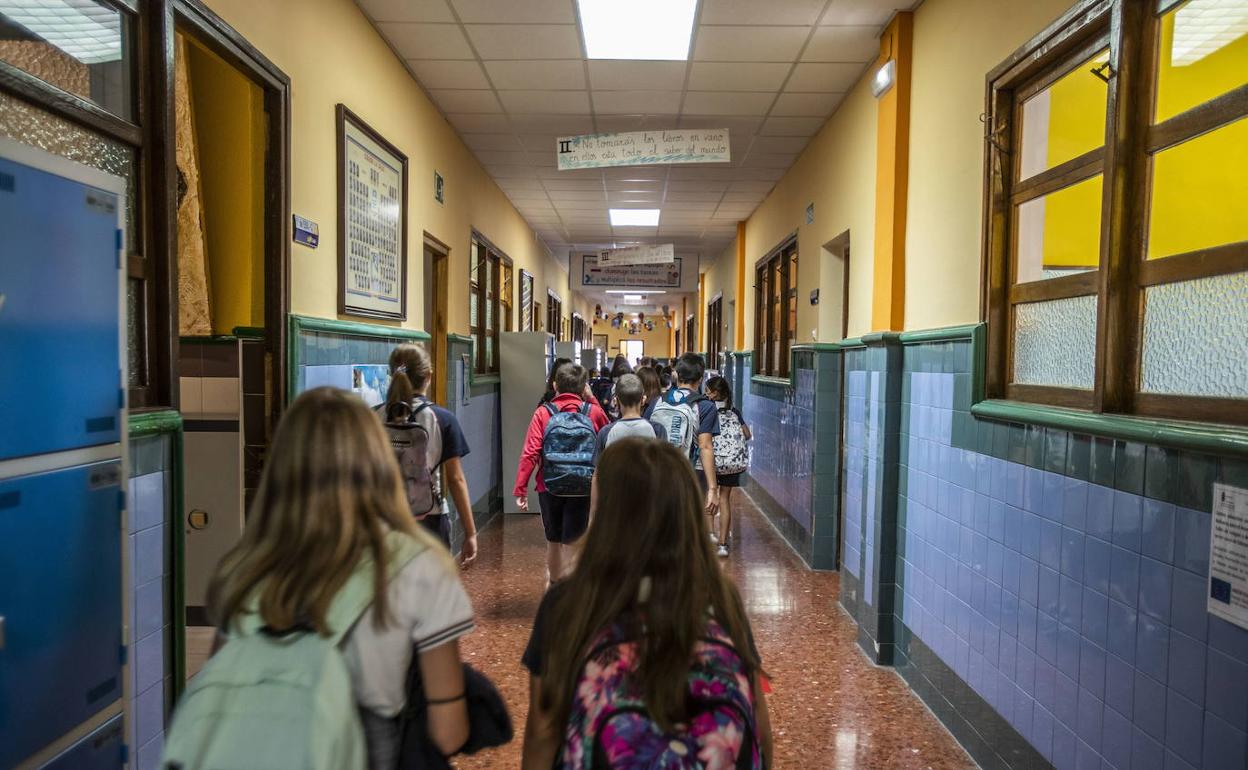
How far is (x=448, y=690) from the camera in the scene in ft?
4.84

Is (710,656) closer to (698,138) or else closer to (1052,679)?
(1052,679)

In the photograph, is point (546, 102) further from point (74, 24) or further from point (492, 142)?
point (74, 24)

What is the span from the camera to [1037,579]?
2707 millimetres

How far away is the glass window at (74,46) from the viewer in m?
1.96

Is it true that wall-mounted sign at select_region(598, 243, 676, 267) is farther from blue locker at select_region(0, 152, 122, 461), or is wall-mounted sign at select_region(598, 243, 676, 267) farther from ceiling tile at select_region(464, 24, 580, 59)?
blue locker at select_region(0, 152, 122, 461)

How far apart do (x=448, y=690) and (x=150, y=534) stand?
4.50 feet

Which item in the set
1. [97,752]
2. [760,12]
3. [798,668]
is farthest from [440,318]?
[97,752]

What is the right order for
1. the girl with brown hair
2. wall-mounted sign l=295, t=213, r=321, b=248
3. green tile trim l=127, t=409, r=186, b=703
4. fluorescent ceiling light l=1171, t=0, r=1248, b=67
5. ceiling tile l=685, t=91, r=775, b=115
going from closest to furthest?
the girl with brown hair
fluorescent ceiling light l=1171, t=0, r=1248, b=67
green tile trim l=127, t=409, r=186, b=703
wall-mounted sign l=295, t=213, r=321, b=248
ceiling tile l=685, t=91, r=775, b=115

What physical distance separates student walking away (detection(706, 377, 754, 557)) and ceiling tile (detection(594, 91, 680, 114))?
201 cm

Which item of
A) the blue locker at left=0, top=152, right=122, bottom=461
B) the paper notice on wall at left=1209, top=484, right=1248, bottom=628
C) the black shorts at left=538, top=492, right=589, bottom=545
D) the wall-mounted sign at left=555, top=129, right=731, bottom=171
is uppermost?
the wall-mounted sign at left=555, top=129, right=731, bottom=171

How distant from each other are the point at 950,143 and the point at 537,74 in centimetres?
264

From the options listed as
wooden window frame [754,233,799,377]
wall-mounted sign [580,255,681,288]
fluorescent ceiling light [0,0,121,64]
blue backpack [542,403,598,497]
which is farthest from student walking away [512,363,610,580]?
wall-mounted sign [580,255,681,288]

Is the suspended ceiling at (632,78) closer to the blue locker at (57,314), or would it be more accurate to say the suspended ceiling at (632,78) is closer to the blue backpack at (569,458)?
the blue backpack at (569,458)

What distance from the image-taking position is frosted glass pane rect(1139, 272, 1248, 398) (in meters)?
1.97
